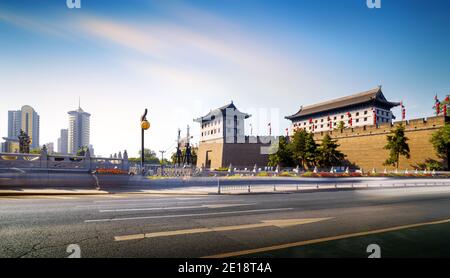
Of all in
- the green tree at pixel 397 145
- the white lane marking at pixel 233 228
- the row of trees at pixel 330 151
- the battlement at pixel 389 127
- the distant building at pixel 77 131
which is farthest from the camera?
the distant building at pixel 77 131

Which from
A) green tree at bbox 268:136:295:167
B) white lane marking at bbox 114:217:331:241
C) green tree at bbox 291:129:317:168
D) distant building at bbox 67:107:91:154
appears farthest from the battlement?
distant building at bbox 67:107:91:154

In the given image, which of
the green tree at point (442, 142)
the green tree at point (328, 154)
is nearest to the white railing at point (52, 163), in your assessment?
the green tree at point (328, 154)

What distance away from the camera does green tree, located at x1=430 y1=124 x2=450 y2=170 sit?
34594mm

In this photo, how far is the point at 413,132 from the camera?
41000 mm

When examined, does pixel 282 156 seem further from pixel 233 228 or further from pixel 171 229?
pixel 171 229

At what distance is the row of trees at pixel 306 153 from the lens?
154ft

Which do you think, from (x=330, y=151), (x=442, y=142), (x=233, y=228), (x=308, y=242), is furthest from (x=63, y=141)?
(x=308, y=242)

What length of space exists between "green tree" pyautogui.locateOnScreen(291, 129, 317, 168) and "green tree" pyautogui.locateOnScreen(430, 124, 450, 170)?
17.6 metres

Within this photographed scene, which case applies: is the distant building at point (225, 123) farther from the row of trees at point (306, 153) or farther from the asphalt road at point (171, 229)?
the asphalt road at point (171, 229)

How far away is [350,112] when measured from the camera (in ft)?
235

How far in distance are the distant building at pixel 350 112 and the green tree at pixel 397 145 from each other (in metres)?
20.0

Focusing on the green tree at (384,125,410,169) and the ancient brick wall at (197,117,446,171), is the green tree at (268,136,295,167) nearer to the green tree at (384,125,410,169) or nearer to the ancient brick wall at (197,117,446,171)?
the ancient brick wall at (197,117,446,171)

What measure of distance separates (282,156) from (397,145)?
19.4 metres
